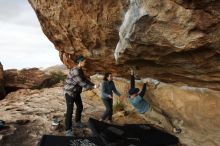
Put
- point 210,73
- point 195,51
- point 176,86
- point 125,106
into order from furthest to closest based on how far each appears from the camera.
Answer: point 125,106
point 176,86
point 210,73
point 195,51

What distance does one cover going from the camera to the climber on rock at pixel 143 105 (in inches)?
405

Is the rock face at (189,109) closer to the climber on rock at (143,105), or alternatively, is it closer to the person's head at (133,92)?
the climber on rock at (143,105)

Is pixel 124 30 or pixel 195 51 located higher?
pixel 124 30

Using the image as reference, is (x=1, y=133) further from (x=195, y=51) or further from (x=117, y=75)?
(x=195, y=51)

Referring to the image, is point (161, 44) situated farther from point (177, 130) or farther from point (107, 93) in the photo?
point (107, 93)

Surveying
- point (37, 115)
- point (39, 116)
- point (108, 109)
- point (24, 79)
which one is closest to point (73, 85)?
point (108, 109)

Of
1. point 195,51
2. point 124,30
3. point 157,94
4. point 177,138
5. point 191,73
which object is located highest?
point 124,30

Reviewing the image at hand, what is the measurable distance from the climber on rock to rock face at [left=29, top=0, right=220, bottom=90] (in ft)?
1.98

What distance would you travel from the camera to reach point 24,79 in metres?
19.2

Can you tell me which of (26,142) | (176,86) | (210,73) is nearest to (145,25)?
(210,73)

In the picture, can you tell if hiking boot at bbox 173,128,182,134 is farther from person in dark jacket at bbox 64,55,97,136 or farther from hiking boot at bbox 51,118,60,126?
hiking boot at bbox 51,118,60,126

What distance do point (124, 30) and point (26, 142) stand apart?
4.16 metres

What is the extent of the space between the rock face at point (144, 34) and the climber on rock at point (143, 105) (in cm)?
60

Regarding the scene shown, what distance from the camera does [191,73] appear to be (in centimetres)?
907
